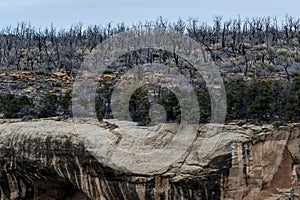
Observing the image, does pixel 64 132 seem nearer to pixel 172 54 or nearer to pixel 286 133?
pixel 286 133

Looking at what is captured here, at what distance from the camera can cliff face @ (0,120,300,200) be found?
9547 millimetres

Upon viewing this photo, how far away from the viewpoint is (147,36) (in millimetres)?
24219

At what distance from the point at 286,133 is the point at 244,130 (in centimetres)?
90

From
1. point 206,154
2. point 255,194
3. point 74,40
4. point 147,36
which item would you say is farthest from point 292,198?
point 74,40

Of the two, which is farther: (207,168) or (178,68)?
(178,68)

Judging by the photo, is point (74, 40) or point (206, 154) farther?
→ point (74, 40)

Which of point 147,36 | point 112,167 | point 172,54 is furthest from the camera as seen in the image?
point 147,36

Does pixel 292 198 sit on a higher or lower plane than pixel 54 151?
lower

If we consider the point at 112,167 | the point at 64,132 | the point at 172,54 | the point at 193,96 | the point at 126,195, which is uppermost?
the point at 172,54

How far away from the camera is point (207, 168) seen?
951 cm

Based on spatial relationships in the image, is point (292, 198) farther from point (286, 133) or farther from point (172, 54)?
point (172, 54)

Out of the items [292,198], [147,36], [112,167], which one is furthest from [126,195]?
[147,36]

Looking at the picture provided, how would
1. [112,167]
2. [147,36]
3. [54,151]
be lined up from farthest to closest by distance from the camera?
1. [147,36]
2. [54,151]
3. [112,167]

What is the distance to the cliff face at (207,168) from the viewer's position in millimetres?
9547
